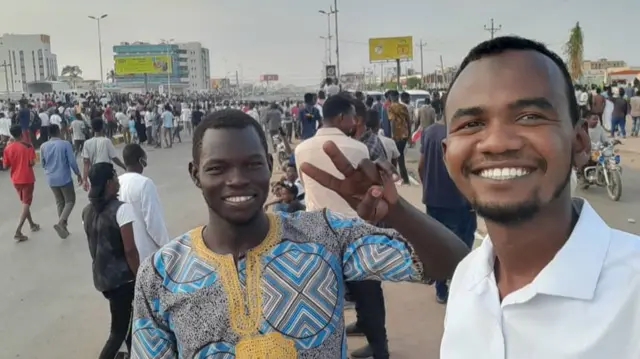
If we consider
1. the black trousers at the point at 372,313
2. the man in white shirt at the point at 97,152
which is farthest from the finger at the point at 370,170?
the man in white shirt at the point at 97,152

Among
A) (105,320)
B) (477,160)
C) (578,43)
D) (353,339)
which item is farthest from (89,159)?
(578,43)

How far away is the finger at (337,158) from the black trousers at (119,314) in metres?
2.70

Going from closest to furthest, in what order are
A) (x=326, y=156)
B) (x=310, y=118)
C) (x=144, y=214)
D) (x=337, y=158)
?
(x=337, y=158)
(x=326, y=156)
(x=144, y=214)
(x=310, y=118)

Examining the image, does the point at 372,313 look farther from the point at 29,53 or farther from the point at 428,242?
the point at 29,53

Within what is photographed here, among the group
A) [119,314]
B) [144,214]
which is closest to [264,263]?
[119,314]

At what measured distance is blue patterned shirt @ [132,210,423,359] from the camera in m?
1.72

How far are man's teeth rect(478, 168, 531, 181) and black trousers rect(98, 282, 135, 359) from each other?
10.7 feet

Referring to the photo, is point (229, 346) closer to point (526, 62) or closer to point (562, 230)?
point (562, 230)

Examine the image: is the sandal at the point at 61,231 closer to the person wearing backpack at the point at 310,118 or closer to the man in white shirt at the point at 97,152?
the man in white shirt at the point at 97,152

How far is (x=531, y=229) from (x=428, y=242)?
24.1 inches

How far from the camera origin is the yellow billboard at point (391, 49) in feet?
182

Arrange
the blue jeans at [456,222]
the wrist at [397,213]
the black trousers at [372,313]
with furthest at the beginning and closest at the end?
the blue jeans at [456,222]
the black trousers at [372,313]
the wrist at [397,213]

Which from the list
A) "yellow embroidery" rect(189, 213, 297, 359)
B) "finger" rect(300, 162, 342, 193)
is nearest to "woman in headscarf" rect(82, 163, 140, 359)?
"yellow embroidery" rect(189, 213, 297, 359)

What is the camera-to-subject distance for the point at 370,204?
1657mm
